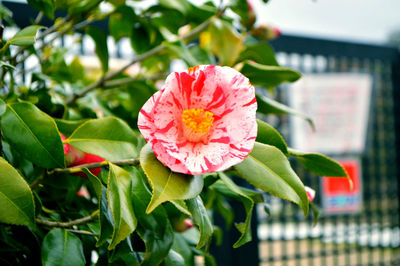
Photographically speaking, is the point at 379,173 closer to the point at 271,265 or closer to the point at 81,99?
the point at 271,265

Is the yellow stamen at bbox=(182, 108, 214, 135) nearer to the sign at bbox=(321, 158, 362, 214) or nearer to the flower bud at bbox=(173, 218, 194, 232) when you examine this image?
the flower bud at bbox=(173, 218, 194, 232)

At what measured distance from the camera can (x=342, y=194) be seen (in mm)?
1110

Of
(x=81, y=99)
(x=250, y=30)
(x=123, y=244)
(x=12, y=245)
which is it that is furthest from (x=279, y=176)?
(x=250, y=30)

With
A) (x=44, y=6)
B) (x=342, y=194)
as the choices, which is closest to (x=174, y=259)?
(x=44, y=6)

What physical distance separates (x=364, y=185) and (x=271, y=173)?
40.2 inches

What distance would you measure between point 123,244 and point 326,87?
968mm

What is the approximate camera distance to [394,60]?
123 centimetres

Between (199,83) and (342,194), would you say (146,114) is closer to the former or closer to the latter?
(199,83)

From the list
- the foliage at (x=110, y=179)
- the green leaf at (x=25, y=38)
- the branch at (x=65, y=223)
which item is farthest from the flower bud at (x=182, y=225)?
the green leaf at (x=25, y=38)

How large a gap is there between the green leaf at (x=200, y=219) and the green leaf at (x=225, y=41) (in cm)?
27

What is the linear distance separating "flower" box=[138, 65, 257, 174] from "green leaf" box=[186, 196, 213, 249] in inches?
1.1

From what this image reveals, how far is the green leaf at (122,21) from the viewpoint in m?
0.51

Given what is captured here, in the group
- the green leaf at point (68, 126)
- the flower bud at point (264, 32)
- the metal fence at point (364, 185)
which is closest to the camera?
the green leaf at point (68, 126)

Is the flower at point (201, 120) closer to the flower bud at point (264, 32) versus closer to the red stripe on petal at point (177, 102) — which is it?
the red stripe on petal at point (177, 102)
